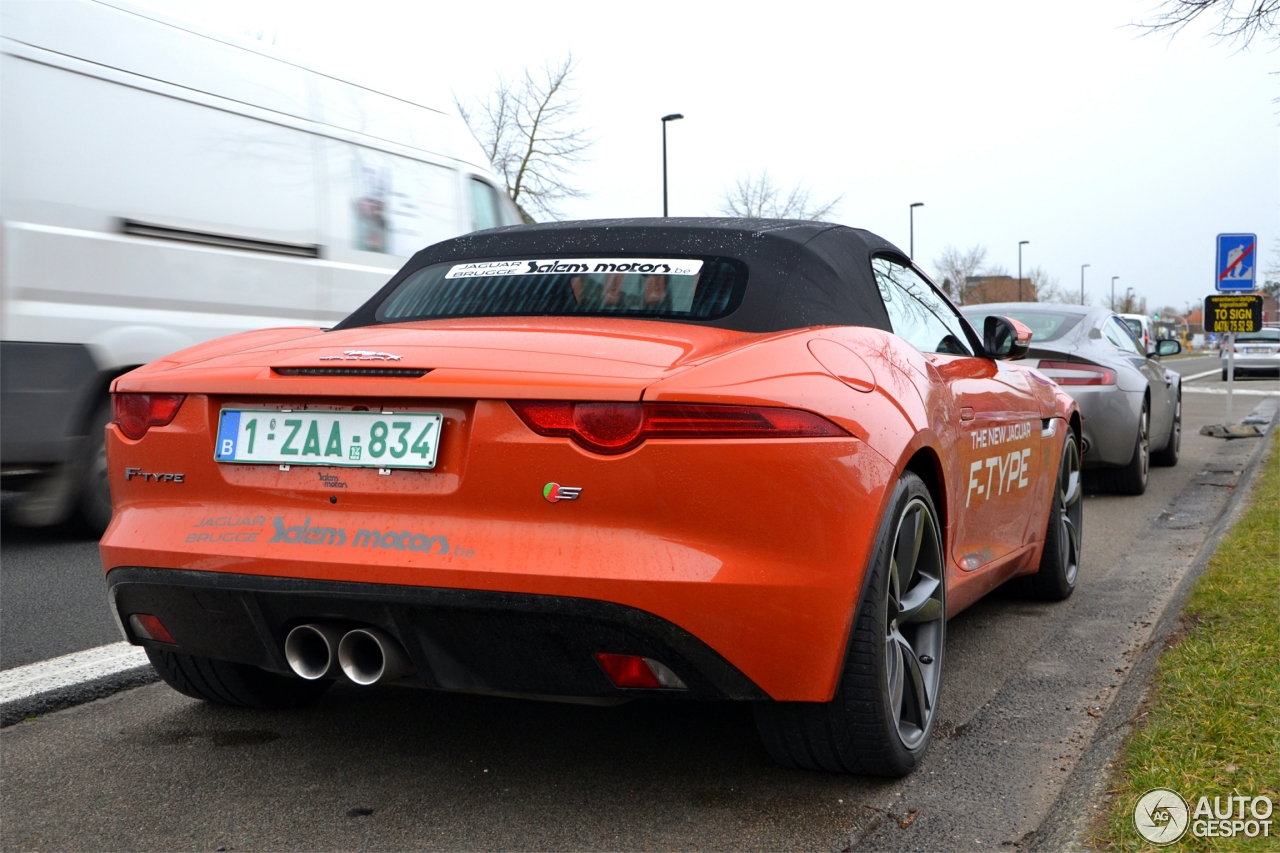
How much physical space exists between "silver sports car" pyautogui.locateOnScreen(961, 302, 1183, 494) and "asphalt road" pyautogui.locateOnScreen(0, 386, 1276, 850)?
475 centimetres

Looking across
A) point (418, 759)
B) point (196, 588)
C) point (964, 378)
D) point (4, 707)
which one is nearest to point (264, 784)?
point (418, 759)

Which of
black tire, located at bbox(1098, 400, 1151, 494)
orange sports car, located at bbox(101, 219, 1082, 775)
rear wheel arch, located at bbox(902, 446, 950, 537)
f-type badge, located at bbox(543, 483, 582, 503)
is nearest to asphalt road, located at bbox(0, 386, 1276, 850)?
orange sports car, located at bbox(101, 219, 1082, 775)

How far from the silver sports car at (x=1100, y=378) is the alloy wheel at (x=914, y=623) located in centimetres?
548

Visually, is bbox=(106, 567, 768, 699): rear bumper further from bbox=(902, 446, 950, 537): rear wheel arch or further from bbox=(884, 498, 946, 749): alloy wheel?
bbox=(902, 446, 950, 537): rear wheel arch

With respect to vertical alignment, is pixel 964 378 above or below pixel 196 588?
above

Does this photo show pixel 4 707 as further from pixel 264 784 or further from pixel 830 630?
pixel 830 630

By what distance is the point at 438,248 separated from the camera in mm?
3975

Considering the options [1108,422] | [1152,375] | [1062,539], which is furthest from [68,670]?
[1152,375]

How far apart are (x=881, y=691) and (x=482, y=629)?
91cm

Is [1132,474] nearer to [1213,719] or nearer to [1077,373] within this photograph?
[1077,373]

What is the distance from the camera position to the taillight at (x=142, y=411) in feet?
9.42

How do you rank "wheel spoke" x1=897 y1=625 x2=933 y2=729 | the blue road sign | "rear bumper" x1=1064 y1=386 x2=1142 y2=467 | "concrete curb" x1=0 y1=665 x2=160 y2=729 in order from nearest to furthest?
"wheel spoke" x1=897 y1=625 x2=933 y2=729, "concrete curb" x1=0 y1=665 x2=160 y2=729, "rear bumper" x1=1064 y1=386 x2=1142 y2=467, the blue road sign

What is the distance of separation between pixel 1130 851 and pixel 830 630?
2.35 ft

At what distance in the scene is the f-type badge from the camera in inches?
98.4
